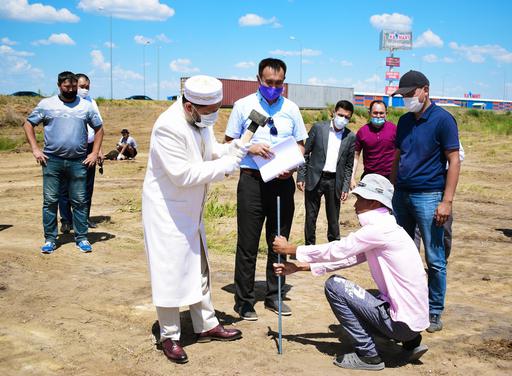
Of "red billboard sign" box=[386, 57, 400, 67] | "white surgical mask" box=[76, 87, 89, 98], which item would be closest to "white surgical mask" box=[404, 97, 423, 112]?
"white surgical mask" box=[76, 87, 89, 98]

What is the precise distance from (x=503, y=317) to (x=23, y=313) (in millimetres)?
4308

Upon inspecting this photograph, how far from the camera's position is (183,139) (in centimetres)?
394

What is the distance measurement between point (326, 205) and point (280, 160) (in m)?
2.84

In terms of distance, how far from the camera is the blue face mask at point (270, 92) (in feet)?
16.1

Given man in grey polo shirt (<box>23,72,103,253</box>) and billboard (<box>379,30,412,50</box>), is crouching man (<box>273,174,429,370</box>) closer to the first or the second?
man in grey polo shirt (<box>23,72,103,253</box>)

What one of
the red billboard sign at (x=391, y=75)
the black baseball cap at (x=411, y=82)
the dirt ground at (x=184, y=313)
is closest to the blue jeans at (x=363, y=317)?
the dirt ground at (x=184, y=313)

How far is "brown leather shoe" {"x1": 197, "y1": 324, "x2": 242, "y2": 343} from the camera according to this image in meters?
4.46

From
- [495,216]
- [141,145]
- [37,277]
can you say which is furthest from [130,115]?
[37,277]

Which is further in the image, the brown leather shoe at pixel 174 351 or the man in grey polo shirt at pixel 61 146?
the man in grey polo shirt at pixel 61 146

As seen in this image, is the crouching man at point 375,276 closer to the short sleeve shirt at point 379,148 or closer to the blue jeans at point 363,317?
the blue jeans at point 363,317

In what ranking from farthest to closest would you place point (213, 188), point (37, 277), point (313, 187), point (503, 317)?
1. point (213, 188)
2. point (313, 187)
3. point (37, 277)
4. point (503, 317)

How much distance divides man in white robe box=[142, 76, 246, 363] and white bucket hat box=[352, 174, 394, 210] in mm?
901

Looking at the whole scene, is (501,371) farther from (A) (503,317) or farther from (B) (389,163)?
(B) (389,163)

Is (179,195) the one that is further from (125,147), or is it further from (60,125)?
(125,147)
